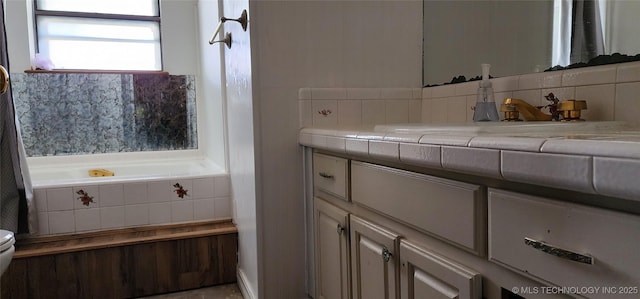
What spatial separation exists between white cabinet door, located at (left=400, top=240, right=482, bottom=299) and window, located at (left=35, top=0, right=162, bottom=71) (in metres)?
2.98

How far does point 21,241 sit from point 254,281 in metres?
1.19

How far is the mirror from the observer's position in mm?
1058

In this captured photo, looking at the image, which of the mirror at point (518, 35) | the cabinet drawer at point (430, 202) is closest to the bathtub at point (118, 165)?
the mirror at point (518, 35)

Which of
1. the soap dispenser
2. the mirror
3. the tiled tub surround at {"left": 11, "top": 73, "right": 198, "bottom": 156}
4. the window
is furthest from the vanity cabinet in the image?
the window

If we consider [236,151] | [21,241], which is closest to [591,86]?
[236,151]

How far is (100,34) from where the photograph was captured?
319 cm

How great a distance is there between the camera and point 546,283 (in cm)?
58

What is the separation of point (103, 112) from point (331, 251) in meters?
2.56

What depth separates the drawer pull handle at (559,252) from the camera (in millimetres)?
518

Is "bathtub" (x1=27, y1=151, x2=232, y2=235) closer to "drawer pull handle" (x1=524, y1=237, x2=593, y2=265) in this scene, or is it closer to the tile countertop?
the tile countertop

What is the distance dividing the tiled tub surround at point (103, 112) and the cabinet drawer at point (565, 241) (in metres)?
2.97

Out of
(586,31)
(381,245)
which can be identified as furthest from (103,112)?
(586,31)

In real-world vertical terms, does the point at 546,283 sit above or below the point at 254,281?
above

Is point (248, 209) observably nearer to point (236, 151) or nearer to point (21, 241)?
point (236, 151)
